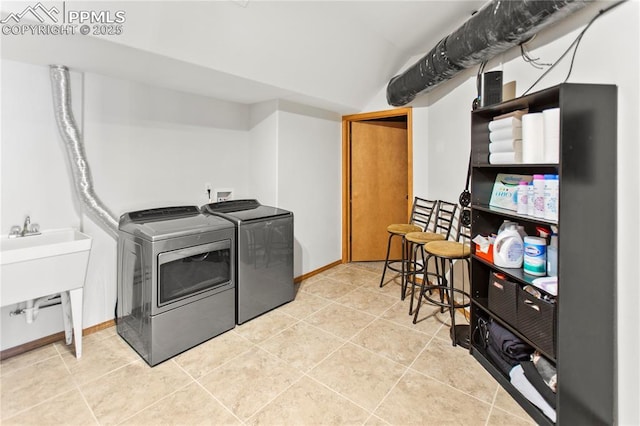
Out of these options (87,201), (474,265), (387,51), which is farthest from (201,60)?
(474,265)

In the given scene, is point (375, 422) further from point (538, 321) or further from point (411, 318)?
point (411, 318)

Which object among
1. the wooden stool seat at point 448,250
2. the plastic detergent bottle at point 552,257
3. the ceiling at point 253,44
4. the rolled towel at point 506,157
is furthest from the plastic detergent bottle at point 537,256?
the ceiling at point 253,44

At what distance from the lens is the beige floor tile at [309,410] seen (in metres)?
1.68

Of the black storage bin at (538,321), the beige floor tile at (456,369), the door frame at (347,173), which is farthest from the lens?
the door frame at (347,173)

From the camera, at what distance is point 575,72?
66.3 inches

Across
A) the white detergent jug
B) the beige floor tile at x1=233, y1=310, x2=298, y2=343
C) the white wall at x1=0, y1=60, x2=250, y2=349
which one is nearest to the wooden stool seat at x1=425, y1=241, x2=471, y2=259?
the white detergent jug

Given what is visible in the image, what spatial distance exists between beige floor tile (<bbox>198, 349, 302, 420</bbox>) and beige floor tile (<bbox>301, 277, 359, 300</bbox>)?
121cm

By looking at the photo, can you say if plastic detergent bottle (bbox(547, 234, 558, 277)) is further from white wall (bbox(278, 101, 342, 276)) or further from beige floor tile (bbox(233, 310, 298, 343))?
white wall (bbox(278, 101, 342, 276))

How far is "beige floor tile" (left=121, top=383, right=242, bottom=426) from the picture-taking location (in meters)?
1.67

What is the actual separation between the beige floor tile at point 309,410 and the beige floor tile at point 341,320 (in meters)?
0.69

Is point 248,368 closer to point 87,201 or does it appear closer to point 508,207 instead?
Result: point 87,201

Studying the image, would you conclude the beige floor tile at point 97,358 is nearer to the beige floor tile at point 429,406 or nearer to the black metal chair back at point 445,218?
the beige floor tile at point 429,406

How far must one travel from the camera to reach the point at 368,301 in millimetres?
3203

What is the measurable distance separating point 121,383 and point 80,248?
900 millimetres
